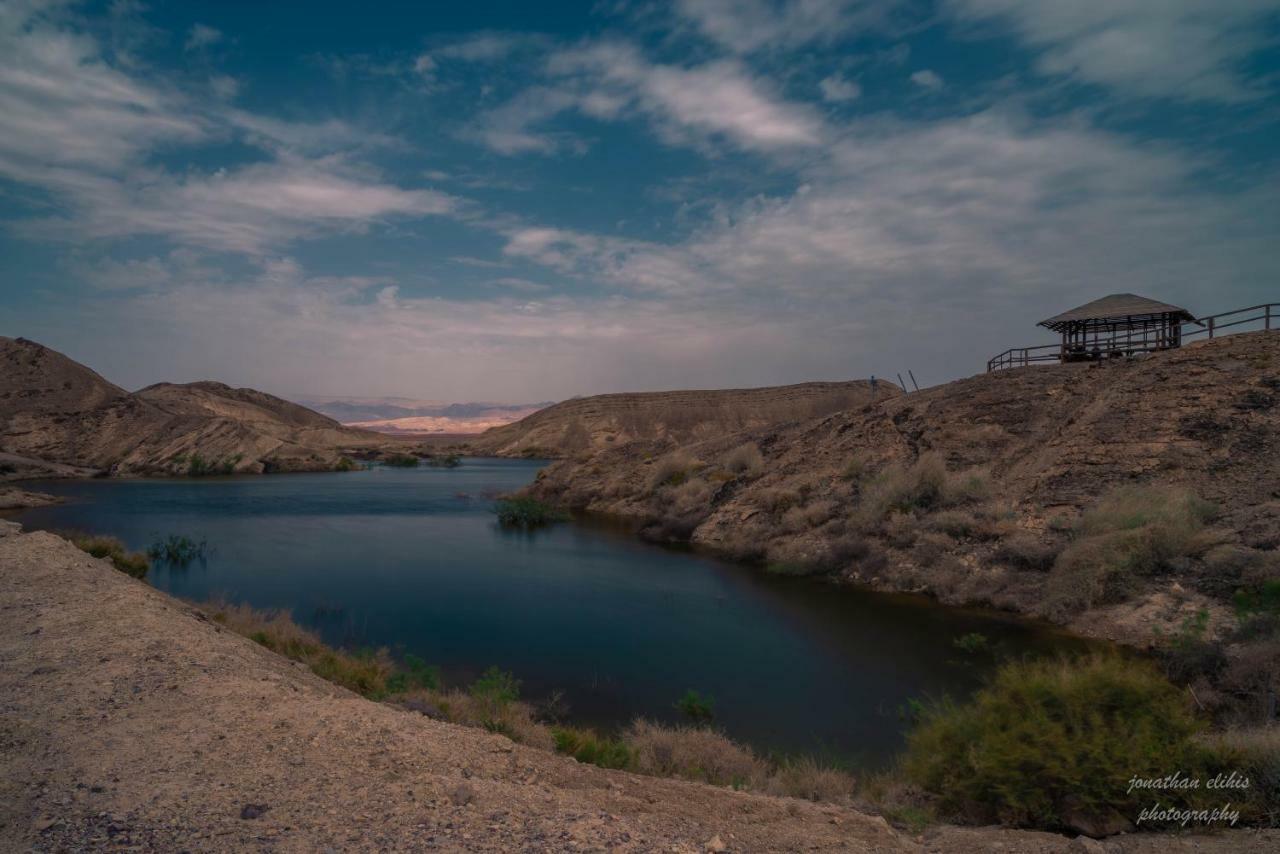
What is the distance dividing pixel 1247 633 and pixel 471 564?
15.4 m

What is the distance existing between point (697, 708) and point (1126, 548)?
8343 mm

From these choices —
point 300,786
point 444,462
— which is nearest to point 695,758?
point 300,786

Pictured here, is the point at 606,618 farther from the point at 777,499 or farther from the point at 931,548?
the point at 777,499

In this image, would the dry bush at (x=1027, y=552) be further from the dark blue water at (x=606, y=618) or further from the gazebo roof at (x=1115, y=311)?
the gazebo roof at (x=1115, y=311)

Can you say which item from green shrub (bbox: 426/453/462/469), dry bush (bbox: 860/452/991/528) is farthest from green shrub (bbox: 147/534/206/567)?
green shrub (bbox: 426/453/462/469)

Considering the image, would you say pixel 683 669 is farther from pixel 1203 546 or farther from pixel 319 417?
pixel 319 417

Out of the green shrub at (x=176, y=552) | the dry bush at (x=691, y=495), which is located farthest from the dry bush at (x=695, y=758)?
the dry bush at (x=691, y=495)

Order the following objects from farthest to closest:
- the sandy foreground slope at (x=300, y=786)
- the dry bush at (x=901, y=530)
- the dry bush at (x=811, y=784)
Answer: the dry bush at (x=901, y=530) < the dry bush at (x=811, y=784) < the sandy foreground slope at (x=300, y=786)

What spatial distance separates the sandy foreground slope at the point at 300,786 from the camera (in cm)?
320

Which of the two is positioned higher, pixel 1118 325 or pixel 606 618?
pixel 1118 325

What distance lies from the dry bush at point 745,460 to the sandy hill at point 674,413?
33007 mm

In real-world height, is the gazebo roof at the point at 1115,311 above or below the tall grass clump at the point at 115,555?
above

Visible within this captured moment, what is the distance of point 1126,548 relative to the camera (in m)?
11.2

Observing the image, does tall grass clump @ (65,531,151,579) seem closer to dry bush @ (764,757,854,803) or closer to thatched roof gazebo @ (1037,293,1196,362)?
dry bush @ (764,757,854,803)
